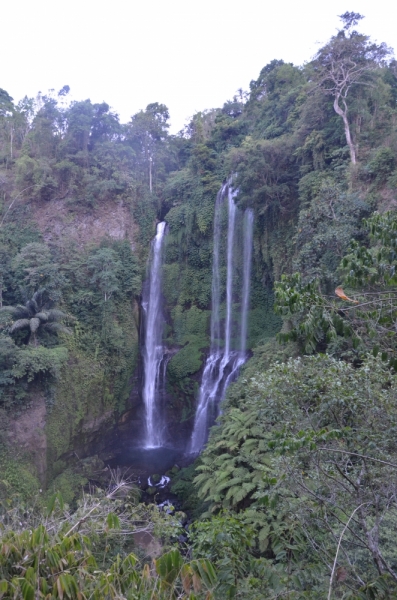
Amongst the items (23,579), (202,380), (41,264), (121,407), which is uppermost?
(41,264)

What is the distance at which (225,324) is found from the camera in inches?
653

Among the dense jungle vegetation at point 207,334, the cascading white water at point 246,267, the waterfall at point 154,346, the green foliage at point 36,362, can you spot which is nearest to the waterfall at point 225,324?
the cascading white water at point 246,267

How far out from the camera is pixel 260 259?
15945mm

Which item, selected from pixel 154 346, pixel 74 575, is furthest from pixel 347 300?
pixel 154 346

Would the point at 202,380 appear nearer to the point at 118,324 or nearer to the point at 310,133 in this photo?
the point at 118,324

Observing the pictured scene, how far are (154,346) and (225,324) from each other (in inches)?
132

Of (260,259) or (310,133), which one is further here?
(260,259)

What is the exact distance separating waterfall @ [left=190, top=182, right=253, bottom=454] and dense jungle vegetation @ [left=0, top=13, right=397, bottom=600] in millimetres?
530

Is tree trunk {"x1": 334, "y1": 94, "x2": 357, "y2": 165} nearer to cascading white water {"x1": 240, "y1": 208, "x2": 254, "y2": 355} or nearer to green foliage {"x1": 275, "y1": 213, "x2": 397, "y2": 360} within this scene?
cascading white water {"x1": 240, "y1": 208, "x2": 254, "y2": 355}

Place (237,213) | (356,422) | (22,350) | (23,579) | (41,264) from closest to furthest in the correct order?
(23,579) < (356,422) < (22,350) < (41,264) < (237,213)

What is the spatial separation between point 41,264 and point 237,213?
26.5ft

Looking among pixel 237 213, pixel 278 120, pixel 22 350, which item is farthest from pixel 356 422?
pixel 278 120

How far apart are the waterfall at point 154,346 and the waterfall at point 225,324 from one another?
2.02m

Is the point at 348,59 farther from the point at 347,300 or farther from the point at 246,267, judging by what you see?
the point at 347,300
